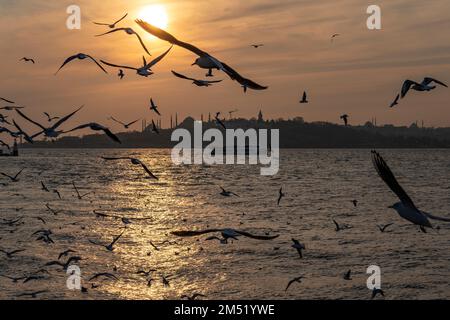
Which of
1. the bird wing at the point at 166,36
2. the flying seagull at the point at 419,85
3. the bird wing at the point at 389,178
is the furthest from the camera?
the flying seagull at the point at 419,85

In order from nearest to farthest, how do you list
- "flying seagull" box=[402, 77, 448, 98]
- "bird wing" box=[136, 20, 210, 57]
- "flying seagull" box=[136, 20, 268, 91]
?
1. "flying seagull" box=[136, 20, 268, 91]
2. "bird wing" box=[136, 20, 210, 57]
3. "flying seagull" box=[402, 77, 448, 98]

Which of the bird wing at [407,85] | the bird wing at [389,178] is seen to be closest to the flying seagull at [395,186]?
the bird wing at [389,178]

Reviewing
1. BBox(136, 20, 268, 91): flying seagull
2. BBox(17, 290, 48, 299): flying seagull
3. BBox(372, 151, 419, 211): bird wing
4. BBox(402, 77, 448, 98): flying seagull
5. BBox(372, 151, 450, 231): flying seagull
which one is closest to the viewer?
BBox(136, 20, 268, 91): flying seagull

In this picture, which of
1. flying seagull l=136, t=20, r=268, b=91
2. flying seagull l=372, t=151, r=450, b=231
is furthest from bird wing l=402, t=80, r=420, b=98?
flying seagull l=136, t=20, r=268, b=91

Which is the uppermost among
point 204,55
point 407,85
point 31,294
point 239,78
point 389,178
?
point 407,85

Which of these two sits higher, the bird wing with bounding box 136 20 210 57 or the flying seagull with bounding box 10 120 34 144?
the bird wing with bounding box 136 20 210 57

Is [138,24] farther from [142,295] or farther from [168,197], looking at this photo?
[168,197]

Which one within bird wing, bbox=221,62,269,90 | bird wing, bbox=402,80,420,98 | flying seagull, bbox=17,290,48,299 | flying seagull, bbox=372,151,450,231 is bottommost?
flying seagull, bbox=17,290,48,299

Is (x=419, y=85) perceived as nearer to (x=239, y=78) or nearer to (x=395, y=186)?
(x=395, y=186)

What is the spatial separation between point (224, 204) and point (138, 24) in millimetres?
58602

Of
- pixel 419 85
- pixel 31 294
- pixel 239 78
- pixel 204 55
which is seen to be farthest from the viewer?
pixel 31 294

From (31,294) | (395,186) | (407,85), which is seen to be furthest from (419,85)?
(31,294)

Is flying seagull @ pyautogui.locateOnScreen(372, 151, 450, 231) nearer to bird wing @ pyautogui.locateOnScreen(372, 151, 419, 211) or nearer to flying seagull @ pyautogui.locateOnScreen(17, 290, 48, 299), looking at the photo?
bird wing @ pyautogui.locateOnScreen(372, 151, 419, 211)

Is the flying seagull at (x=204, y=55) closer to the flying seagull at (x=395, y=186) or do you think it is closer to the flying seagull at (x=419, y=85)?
the flying seagull at (x=395, y=186)
